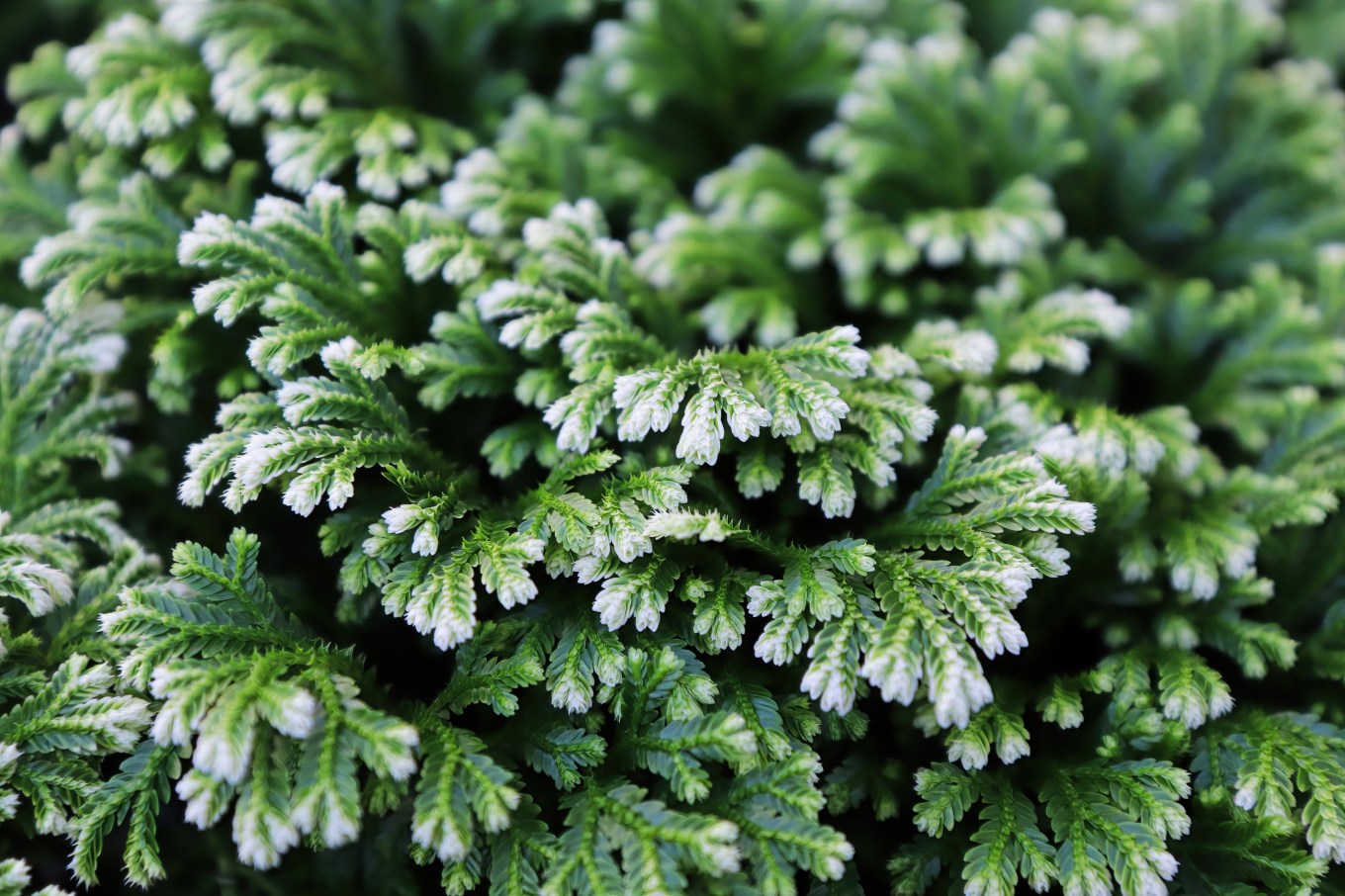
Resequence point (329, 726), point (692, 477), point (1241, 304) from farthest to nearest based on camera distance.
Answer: point (1241, 304) → point (692, 477) → point (329, 726)

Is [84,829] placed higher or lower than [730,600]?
lower

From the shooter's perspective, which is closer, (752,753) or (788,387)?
(752,753)

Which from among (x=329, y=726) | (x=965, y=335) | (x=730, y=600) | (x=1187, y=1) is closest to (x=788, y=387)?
(x=730, y=600)

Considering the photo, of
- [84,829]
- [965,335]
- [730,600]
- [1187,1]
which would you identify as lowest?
[84,829]

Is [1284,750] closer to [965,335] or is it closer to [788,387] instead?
[965,335]

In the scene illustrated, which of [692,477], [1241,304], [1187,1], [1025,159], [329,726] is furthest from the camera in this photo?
[1187,1]

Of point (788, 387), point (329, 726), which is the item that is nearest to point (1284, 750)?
point (788, 387)

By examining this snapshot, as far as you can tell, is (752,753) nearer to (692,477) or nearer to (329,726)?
(692,477)
